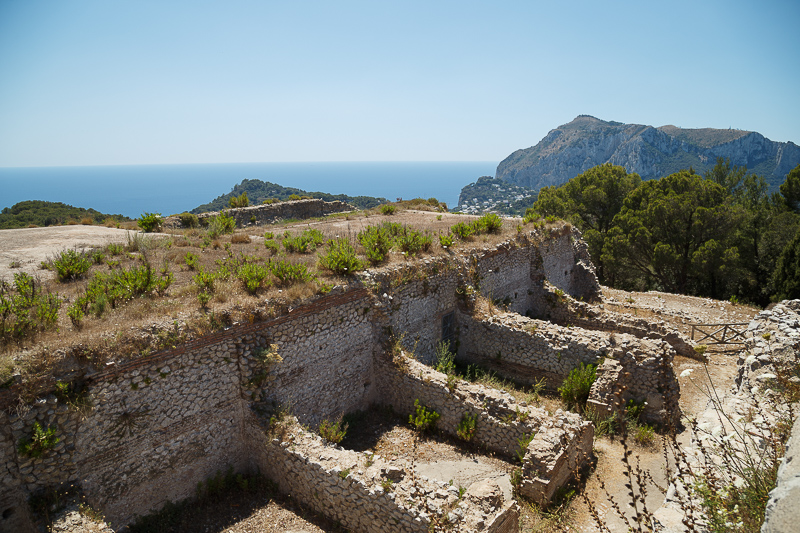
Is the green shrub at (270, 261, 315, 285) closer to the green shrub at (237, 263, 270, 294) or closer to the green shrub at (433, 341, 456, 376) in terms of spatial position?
the green shrub at (237, 263, 270, 294)

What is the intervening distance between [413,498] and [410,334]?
5.55m

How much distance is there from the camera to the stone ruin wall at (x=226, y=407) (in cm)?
685

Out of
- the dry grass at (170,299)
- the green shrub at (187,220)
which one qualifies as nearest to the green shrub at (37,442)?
the dry grass at (170,299)

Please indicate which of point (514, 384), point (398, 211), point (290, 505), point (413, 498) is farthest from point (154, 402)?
point (398, 211)

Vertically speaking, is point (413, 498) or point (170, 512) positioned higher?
point (413, 498)

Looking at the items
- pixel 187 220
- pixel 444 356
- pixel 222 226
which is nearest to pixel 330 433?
pixel 444 356

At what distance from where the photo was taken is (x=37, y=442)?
643 cm

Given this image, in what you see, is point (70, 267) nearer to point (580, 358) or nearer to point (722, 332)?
point (580, 358)

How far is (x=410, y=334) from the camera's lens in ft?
40.4

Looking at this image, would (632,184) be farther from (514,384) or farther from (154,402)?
(154,402)

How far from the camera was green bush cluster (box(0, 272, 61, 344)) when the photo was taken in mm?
6793

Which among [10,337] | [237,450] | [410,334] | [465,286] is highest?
[10,337]

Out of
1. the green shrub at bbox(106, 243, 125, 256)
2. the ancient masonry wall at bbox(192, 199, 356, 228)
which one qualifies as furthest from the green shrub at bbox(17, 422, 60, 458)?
the ancient masonry wall at bbox(192, 199, 356, 228)

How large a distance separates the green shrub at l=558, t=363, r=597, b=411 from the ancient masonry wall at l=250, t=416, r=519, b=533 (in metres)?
4.50
